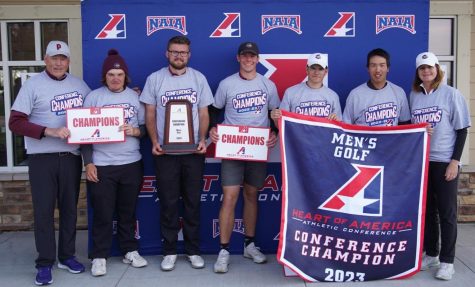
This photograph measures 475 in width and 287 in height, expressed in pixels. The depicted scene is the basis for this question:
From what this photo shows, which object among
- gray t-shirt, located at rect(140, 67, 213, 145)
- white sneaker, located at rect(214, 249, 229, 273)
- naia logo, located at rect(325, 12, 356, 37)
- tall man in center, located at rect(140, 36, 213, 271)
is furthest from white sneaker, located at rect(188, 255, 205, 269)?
naia logo, located at rect(325, 12, 356, 37)

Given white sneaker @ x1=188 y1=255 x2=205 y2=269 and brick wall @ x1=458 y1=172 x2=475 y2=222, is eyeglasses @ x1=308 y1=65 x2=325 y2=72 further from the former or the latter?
brick wall @ x1=458 y1=172 x2=475 y2=222

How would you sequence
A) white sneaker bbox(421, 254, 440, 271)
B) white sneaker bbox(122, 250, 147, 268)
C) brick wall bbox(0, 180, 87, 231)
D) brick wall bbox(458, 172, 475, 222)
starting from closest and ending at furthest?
white sneaker bbox(421, 254, 440, 271), white sneaker bbox(122, 250, 147, 268), brick wall bbox(0, 180, 87, 231), brick wall bbox(458, 172, 475, 222)

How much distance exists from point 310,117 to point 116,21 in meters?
1.95

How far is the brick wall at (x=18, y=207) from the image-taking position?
18.1ft

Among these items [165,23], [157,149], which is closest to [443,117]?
[157,149]

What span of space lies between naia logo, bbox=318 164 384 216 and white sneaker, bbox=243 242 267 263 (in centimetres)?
83

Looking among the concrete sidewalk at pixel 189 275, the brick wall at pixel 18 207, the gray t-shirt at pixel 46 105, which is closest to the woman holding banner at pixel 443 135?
the concrete sidewalk at pixel 189 275

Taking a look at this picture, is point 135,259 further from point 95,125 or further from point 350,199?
point 350,199

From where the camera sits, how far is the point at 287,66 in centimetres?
447

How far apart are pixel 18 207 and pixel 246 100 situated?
10.3ft

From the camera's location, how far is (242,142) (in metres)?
4.06

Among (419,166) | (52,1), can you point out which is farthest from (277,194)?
(52,1)

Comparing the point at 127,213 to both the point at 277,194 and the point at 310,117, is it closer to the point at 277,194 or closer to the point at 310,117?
the point at 277,194

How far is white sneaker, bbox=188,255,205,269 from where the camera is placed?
417 cm
